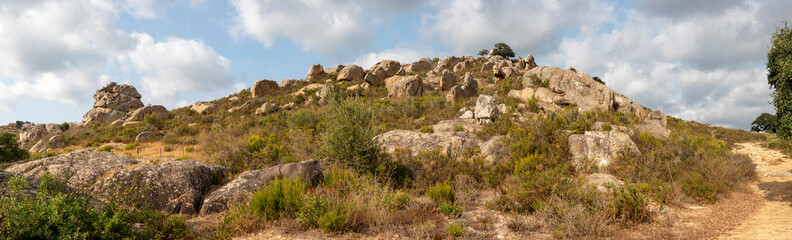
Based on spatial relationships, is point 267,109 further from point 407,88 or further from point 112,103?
point 112,103

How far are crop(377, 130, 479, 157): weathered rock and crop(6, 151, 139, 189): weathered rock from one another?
7.73 metres

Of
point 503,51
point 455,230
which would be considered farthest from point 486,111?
point 503,51

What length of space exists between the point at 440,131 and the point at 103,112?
40882mm

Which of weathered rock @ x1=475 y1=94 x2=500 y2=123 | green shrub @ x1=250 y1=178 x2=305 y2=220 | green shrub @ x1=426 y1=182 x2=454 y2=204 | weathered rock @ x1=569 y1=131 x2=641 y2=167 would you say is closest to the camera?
green shrub @ x1=250 y1=178 x2=305 y2=220

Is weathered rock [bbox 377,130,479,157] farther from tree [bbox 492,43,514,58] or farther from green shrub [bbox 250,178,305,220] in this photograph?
tree [bbox 492,43,514,58]

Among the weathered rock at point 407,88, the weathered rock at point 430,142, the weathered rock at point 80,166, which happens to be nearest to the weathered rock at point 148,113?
the weathered rock at point 407,88

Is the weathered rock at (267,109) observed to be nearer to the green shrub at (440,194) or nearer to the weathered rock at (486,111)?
the weathered rock at (486,111)

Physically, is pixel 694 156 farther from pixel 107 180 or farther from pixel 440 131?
pixel 107 180

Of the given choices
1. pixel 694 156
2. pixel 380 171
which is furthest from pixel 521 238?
pixel 694 156

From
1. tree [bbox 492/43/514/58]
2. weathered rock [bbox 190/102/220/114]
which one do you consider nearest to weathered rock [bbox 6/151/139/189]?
weathered rock [bbox 190/102/220/114]

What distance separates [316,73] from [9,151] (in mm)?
31582

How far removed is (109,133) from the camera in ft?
85.8

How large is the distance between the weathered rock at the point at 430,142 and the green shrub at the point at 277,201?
4995 millimetres

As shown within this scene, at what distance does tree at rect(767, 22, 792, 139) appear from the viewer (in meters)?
8.57
